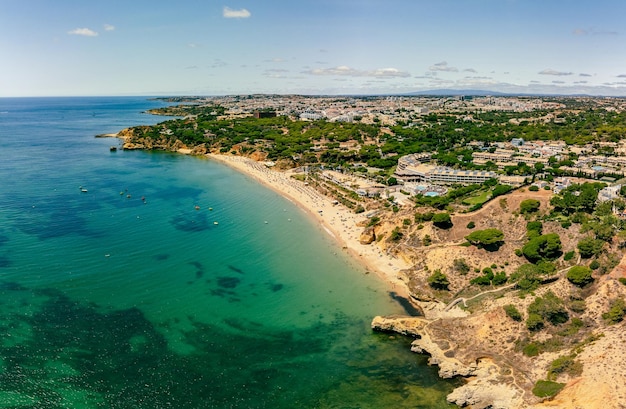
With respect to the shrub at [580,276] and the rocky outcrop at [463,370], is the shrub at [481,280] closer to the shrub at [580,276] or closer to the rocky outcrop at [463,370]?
the shrub at [580,276]

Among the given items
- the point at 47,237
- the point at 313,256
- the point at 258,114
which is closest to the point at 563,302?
the point at 313,256

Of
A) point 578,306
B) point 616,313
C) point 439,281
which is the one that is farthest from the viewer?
point 439,281

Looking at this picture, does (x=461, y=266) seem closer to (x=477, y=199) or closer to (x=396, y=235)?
(x=396, y=235)

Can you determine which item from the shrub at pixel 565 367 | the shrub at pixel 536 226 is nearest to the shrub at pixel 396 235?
the shrub at pixel 536 226

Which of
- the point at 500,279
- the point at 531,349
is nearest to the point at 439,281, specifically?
the point at 500,279

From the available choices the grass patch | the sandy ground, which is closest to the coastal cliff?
the sandy ground

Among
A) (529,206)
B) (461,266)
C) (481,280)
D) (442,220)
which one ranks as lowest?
(481,280)

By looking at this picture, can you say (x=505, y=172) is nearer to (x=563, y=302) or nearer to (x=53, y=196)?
(x=563, y=302)
